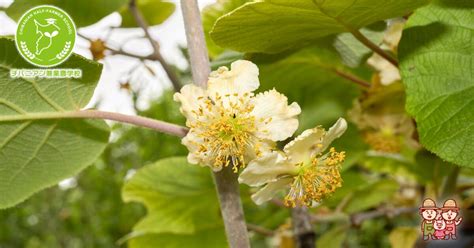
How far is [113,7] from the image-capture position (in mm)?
761

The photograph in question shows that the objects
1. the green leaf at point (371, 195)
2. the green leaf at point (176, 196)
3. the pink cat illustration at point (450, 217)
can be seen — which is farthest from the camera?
the green leaf at point (371, 195)

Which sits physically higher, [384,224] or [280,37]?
[280,37]

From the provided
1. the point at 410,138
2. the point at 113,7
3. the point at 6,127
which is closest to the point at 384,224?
the point at 410,138

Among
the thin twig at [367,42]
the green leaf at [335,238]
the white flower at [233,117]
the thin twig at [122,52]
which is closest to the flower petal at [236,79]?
the white flower at [233,117]

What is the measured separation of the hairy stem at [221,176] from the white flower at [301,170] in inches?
0.7

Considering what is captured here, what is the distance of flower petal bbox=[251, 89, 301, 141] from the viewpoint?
537mm

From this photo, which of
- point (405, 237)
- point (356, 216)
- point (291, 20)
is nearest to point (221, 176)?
point (291, 20)

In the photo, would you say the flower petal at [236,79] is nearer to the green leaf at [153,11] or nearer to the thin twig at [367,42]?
the thin twig at [367,42]

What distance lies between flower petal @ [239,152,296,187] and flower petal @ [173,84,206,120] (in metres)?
0.07

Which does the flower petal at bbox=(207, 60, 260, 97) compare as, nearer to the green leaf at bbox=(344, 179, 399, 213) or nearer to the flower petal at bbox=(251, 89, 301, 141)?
the flower petal at bbox=(251, 89, 301, 141)

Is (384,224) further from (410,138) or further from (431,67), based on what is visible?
(431,67)

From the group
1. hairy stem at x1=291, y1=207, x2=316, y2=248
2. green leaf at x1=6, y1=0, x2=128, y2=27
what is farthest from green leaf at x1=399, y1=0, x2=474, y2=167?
green leaf at x1=6, y1=0, x2=128, y2=27

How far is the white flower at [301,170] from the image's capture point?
1.70 ft

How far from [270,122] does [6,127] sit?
0.25 metres
